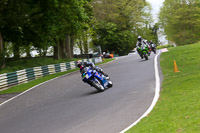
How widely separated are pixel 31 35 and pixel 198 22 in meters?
49.3

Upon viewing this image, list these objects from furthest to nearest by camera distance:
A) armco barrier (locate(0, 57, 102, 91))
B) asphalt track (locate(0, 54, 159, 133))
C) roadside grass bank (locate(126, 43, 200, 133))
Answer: armco barrier (locate(0, 57, 102, 91)) → asphalt track (locate(0, 54, 159, 133)) → roadside grass bank (locate(126, 43, 200, 133))

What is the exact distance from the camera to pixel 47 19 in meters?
30.2

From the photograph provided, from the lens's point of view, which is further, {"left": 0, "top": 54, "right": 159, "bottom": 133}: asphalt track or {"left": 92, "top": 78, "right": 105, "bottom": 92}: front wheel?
{"left": 92, "top": 78, "right": 105, "bottom": 92}: front wheel

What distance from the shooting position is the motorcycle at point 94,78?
12453mm

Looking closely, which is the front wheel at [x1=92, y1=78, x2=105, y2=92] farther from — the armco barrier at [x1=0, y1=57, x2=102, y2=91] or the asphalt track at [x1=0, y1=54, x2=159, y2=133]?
the armco barrier at [x1=0, y1=57, x2=102, y2=91]

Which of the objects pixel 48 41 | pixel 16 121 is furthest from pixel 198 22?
pixel 16 121

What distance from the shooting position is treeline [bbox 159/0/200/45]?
7175cm

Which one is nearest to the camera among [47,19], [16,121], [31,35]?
[16,121]

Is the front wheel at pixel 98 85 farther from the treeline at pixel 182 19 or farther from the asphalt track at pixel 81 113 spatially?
the treeline at pixel 182 19

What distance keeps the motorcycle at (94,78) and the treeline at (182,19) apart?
61089 mm

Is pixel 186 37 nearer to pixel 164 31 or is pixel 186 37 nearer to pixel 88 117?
pixel 164 31

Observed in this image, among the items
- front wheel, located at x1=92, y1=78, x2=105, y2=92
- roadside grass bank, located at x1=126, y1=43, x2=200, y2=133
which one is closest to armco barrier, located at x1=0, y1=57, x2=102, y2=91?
front wheel, located at x1=92, y1=78, x2=105, y2=92

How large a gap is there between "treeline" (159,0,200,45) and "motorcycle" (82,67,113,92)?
2405 inches

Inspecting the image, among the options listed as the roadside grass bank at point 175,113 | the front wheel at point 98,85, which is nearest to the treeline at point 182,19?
the front wheel at point 98,85
